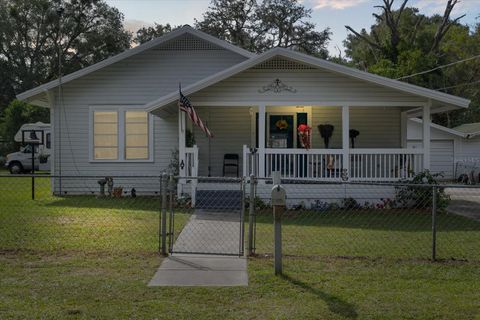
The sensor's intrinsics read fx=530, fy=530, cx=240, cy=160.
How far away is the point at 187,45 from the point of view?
56.6ft

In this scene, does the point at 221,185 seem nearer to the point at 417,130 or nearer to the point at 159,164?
the point at 159,164

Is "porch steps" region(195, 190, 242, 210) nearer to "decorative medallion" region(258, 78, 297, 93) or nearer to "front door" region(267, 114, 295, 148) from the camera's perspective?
"decorative medallion" region(258, 78, 297, 93)

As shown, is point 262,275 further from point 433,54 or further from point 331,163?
point 433,54

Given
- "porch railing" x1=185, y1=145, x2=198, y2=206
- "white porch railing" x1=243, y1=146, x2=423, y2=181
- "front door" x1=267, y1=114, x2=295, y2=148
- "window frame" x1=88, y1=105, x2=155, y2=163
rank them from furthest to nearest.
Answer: "window frame" x1=88, y1=105, x2=155, y2=163 → "front door" x1=267, y1=114, x2=295, y2=148 → "white porch railing" x1=243, y1=146, x2=423, y2=181 → "porch railing" x1=185, y1=145, x2=198, y2=206

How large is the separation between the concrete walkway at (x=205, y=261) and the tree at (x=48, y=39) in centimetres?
4050

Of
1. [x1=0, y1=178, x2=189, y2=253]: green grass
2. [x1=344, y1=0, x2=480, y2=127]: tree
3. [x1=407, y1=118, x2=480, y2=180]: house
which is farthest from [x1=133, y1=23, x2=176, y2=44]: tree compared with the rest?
[x1=0, y1=178, x2=189, y2=253]: green grass

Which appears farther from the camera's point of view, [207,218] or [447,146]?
[447,146]

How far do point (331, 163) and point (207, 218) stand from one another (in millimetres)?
4154

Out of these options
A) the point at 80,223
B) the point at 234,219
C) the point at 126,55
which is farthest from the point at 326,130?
the point at 80,223

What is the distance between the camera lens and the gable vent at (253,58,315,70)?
13.9m

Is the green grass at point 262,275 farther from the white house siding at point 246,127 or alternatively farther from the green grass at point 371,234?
the white house siding at point 246,127

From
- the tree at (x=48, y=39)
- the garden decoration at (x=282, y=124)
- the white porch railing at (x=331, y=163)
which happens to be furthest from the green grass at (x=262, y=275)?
the tree at (x=48, y=39)

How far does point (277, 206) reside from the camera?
21.1 feet

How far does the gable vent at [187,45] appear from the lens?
17172 mm
